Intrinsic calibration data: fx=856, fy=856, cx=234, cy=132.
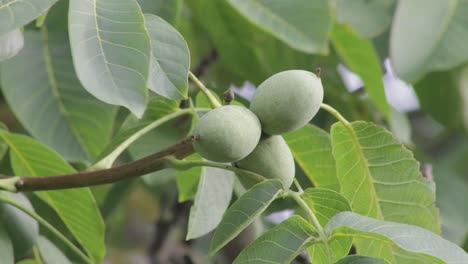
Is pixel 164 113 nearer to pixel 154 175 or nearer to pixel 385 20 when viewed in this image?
pixel 154 175

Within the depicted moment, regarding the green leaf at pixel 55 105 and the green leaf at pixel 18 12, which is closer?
the green leaf at pixel 18 12

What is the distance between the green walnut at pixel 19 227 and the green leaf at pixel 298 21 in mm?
506

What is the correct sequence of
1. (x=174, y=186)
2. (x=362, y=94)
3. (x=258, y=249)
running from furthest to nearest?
(x=174, y=186)
(x=362, y=94)
(x=258, y=249)

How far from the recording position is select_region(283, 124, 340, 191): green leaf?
1.24 metres

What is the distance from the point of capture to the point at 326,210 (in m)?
1.00

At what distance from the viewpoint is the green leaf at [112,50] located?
86 cm

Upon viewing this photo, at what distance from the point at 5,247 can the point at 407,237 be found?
0.49m

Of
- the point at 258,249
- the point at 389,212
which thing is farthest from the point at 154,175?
the point at 258,249

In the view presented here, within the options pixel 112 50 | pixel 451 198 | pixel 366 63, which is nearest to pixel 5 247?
pixel 112 50

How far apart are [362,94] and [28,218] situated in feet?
3.50

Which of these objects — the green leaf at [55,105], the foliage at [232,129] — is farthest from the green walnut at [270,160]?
the green leaf at [55,105]

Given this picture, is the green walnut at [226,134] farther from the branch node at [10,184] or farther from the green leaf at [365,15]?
the green leaf at [365,15]

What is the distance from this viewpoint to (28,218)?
44.6 inches

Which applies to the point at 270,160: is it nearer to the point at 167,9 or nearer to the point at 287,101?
the point at 287,101
